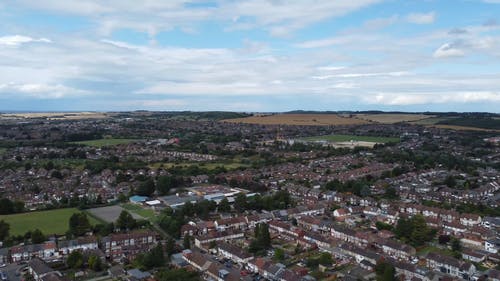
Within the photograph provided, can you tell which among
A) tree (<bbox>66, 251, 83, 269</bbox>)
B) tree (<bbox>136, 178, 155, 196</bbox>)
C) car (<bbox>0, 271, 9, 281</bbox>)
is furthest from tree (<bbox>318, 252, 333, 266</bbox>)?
tree (<bbox>136, 178, 155, 196</bbox>)

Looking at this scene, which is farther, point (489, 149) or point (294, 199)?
point (489, 149)

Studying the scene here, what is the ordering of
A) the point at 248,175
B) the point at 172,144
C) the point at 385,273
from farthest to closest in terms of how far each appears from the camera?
the point at 172,144 < the point at 248,175 < the point at 385,273

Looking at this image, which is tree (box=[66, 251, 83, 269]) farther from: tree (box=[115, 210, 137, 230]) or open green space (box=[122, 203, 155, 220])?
open green space (box=[122, 203, 155, 220])

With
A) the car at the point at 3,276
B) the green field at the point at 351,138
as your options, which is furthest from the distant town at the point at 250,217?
the green field at the point at 351,138

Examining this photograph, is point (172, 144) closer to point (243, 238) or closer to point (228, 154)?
point (228, 154)

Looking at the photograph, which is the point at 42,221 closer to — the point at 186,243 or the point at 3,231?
the point at 3,231

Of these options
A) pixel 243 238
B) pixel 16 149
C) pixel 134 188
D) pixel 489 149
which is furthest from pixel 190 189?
pixel 489 149

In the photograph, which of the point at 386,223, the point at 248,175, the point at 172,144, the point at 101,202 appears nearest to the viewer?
the point at 386,223
